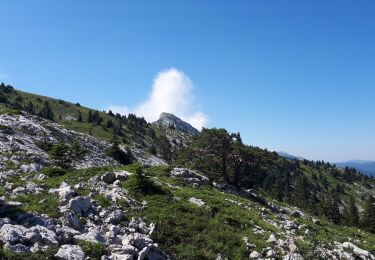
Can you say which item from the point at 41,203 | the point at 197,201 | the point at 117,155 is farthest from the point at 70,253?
the point at 117,155

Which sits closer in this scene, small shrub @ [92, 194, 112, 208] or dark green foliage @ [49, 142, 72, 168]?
small shrub @ [92, 194, 112, 208]

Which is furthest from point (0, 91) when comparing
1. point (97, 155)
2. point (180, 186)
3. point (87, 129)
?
point (180, 186)

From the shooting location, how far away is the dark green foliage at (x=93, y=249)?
63.6 ft

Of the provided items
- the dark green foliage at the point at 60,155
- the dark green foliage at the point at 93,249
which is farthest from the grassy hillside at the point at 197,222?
the dark green foliage at the point at 60,155

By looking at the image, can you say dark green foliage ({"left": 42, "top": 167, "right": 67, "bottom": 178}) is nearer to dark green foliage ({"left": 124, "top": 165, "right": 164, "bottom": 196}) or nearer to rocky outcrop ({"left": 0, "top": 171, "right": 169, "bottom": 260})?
dark green foliage ({"left": 124, "top": 165, "right": 164, "bottom": 196})

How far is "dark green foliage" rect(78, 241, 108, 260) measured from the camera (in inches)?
763

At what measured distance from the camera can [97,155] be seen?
231 feet

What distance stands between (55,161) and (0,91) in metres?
159

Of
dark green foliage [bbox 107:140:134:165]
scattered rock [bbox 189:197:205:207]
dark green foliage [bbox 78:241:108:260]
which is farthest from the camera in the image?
dark green foliage [bbox 107:140:134:165]

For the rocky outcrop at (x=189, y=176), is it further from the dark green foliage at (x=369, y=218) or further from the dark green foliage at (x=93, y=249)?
the dark green foliage at (x=369, y=218)

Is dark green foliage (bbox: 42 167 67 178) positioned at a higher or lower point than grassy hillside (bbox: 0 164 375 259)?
higher

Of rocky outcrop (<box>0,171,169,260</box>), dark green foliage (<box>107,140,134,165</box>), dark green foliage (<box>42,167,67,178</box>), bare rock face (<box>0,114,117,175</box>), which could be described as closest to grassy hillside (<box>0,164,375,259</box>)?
rocky outcrop (<box>0,171,169,260</box>)

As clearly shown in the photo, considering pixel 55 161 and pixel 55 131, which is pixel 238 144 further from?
pixel 55 131

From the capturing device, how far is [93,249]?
1967 centimetres
